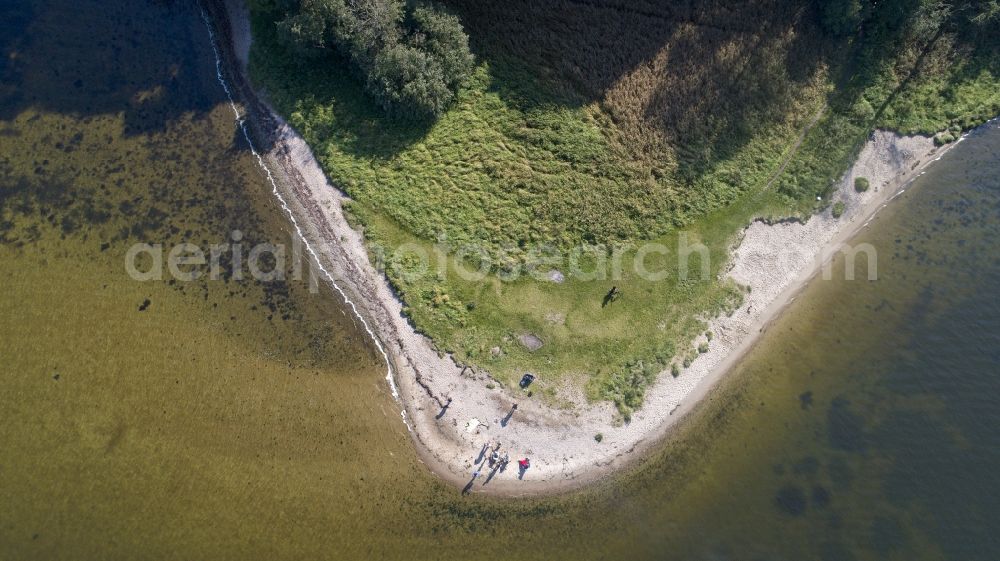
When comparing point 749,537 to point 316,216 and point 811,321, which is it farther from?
point 316,216

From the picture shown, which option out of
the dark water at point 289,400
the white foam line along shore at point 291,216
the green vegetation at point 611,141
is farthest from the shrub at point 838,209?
the white foam line along shore at point 291,216

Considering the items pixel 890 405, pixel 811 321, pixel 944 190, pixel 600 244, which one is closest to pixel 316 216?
pixel 600 244

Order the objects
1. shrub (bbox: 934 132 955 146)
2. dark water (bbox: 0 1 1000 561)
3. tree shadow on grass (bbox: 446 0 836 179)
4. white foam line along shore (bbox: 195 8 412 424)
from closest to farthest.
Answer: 1. dark water (bbox: 0 1 1000 561)
2. white foam line along shore (bbox: 195 8 412 424)
3. tree shadow on grass (bbox: 446 0 836 179)
4. shrub (bbox: 934 132 955 146)

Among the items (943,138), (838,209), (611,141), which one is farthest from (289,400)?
(943,138)

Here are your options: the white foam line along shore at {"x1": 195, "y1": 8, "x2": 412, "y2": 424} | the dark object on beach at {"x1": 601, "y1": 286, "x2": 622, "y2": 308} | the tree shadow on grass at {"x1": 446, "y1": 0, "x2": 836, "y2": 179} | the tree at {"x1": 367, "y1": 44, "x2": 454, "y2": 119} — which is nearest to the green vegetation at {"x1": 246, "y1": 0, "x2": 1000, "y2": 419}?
the tree shadow on grass at {"x1": 446, "y1": 0, "x2": 836, "y2": 179}

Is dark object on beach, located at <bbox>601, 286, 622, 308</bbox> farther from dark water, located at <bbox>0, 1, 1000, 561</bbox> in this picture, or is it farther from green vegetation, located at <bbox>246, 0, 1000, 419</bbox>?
dark water, located at <bbox>0, 1, 1000, 561</bbox>

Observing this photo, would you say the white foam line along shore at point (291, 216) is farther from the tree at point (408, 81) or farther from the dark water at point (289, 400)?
the tree at point (408, 81)

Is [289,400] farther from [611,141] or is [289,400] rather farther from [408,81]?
[611,141]
